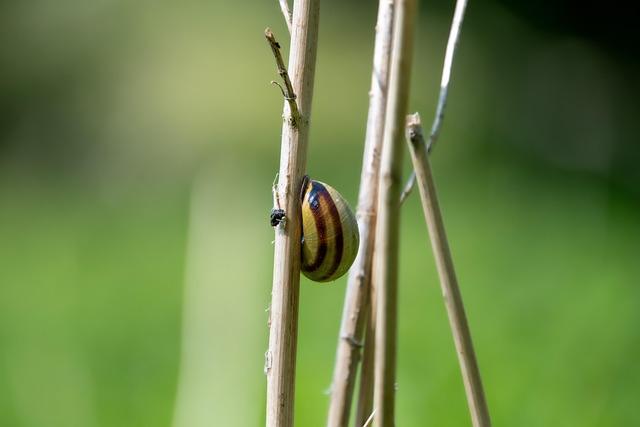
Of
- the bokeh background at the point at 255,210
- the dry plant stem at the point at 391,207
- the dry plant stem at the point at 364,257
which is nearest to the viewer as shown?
the dry plant stem at the point at 391,207

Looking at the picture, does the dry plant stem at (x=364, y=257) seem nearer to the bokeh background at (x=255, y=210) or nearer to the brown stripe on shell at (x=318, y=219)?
the brown stripe on shell at (x=318, y=219)

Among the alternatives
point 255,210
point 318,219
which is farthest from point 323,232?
point 255,210

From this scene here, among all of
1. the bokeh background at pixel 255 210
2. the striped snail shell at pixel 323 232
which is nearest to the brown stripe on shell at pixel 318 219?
the striped snail shell at pixel 323 232


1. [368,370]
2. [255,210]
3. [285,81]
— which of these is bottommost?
[368,370]

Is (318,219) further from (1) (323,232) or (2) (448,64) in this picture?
(2) (448,64)

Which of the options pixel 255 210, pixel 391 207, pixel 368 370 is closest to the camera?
pixel 391 207

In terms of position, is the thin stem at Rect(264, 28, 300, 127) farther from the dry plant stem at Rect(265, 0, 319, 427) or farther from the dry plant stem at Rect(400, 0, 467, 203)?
the dry plant stem at Rect(400, 0, 467, 203)

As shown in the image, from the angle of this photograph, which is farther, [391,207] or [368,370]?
[368,370]
